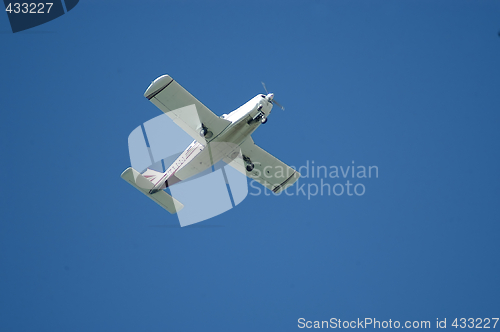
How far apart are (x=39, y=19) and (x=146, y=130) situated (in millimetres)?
10787

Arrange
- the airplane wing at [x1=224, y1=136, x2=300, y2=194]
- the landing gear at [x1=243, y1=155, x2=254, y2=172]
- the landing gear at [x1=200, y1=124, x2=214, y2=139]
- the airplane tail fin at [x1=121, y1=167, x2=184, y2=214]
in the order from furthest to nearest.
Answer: the landing gear at [x1=243, y1=155, x2=254, y2=172], the airplane wing at [x1=224, y1=136, x2=300, y2=194], the airplane tail fin at [x1=121, y1=167, x2=184, y2=214], the landing gear at [x1=200, y1=124, x2=214, y2=139]

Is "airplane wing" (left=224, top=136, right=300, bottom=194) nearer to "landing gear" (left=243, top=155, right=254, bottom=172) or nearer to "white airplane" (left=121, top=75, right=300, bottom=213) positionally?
"white airplane" (left=121, top=75, right=300, bottom=213)

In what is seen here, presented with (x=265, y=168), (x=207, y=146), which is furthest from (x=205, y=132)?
(x=265, y=168)

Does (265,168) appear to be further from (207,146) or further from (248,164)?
(207,146)

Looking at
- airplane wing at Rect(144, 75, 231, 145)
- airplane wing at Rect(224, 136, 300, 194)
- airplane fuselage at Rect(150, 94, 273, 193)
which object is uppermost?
airplane wing at Rect(144, 75, 231, 145)

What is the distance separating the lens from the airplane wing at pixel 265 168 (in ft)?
73.8

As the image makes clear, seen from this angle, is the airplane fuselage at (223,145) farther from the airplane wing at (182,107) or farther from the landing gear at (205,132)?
the airplane wing at (182,107)

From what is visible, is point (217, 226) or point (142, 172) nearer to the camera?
point (142, 172)

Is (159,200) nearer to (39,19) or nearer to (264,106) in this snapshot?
(264,106)

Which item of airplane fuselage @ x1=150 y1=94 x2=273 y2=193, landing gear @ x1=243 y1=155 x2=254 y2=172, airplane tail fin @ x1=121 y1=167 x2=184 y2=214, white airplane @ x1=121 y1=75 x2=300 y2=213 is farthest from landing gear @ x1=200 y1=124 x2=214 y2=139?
airplane tail fin @ x1=121 y1=167 x2=184 y2=214

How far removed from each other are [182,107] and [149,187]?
5.19m

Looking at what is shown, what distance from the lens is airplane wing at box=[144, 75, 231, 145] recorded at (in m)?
18.8

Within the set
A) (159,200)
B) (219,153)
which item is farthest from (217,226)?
(219,153)

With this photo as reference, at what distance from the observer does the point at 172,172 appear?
21.8 m
